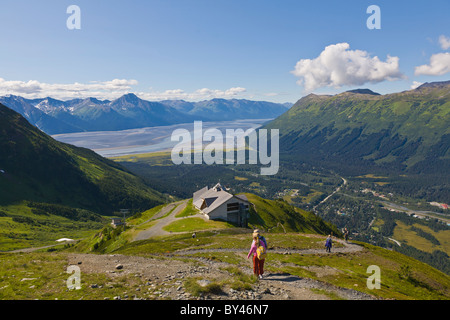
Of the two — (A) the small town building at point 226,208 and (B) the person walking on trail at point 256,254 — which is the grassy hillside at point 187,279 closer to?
(B) the person walking on trail at point 256,254

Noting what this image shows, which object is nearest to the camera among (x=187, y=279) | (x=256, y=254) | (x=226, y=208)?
(x=187, y=279)

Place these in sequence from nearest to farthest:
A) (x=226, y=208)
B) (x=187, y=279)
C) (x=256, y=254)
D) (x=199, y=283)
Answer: (x=199, y=283)
(x=187, y=279)
(x=256, y=254)
(x=226, y=208)

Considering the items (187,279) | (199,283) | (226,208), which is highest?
(199,283)

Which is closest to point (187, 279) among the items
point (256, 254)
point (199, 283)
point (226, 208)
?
point (199, 283)

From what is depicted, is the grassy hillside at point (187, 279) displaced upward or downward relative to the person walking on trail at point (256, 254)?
downward

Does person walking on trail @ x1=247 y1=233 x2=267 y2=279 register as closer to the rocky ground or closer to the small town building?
the rocky ground

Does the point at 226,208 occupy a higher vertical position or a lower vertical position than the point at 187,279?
lower

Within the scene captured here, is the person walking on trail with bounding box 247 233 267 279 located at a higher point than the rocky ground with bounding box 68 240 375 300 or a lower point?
higher

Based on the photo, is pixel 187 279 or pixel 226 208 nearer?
pixel 187 279

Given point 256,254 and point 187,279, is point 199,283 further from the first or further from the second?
point 256,254

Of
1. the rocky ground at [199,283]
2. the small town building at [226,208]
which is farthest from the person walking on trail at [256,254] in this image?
the small town building at [226,208]

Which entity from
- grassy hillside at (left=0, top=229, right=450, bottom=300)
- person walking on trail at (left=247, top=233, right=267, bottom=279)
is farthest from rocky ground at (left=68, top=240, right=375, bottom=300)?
person walking on trail at (left=247, top=233, right=267, bottom=279)
